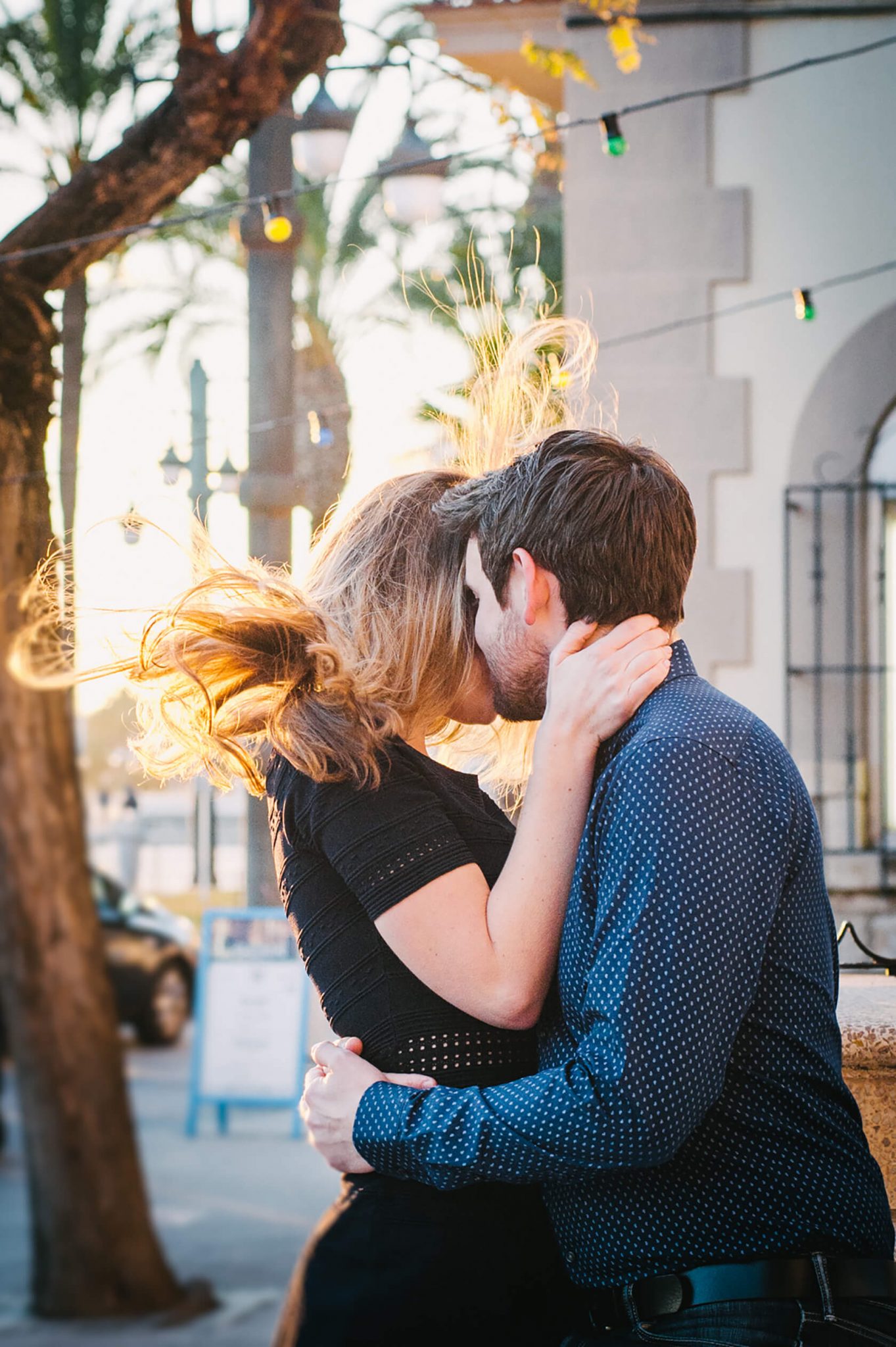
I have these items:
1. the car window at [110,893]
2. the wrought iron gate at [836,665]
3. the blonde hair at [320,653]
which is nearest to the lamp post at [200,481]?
the car window at [110,893]

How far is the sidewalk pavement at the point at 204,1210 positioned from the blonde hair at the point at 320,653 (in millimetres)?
669

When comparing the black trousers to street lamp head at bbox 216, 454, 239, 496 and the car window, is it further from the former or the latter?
street lamp head at bbox 216, 454, 239, 496

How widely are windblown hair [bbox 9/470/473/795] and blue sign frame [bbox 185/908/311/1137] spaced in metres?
A: 5.19

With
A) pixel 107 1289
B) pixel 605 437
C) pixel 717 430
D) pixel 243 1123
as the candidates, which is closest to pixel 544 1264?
pixel 605 437

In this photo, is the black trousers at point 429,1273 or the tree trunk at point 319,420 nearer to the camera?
the black trousers at point 429,1273

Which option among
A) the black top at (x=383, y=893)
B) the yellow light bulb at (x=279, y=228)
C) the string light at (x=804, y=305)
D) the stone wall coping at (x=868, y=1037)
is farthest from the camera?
the string light at (x=804, y=305)

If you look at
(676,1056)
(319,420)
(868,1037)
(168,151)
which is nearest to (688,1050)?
(676,1056)

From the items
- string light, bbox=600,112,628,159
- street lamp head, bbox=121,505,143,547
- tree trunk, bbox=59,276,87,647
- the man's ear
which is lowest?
the man's ear

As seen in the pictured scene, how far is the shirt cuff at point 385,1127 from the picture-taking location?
1582mm

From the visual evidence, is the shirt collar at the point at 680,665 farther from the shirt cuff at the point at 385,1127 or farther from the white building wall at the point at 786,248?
the white building wall at the point at 786,248

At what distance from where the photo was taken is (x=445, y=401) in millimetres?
3822

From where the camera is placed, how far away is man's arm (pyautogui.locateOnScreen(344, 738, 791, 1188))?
1.33 metres

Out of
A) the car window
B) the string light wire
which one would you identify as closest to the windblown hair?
the car window

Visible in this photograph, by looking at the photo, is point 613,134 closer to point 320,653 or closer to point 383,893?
point 320,653
